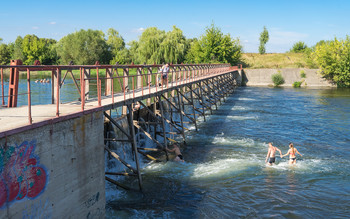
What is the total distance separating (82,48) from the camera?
57.5 metres

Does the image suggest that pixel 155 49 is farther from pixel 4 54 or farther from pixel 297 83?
pixel 4 54

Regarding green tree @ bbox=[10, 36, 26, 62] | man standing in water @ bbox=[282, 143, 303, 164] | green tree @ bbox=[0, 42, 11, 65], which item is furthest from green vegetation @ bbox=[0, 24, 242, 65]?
man standing in water @ bbox=[282, 143, 303, 164]

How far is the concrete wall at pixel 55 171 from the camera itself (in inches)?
219

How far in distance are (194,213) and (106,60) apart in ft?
185

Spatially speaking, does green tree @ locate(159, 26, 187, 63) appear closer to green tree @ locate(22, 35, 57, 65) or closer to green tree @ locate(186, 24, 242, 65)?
green tree @ locate(186, 24, 242, 65)

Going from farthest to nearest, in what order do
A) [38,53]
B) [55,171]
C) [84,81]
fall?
[38,53], [84,81], [55,171]

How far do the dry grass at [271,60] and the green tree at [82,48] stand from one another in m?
34.0

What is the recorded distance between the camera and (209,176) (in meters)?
12.3

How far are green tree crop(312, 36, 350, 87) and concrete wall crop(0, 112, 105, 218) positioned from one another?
170 feet

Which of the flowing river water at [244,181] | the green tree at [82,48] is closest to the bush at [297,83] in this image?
the green tree at [82,48]

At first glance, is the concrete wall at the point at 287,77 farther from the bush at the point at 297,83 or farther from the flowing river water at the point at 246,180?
the flowing river water at the point at 246,180

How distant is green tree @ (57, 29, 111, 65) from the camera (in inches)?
2229

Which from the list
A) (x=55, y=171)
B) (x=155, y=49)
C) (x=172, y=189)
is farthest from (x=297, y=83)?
(x=55, y=171)

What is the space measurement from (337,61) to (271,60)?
2674 centimetres
